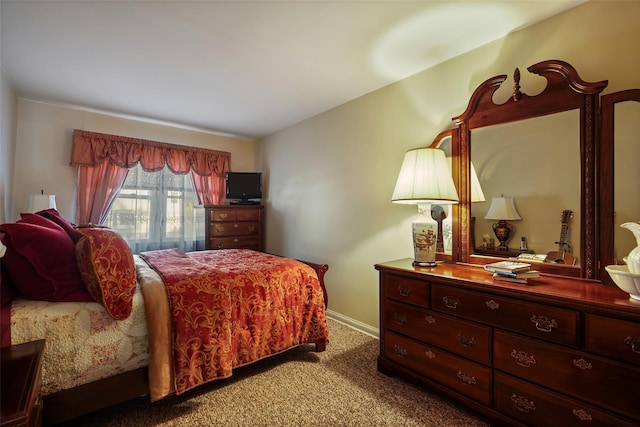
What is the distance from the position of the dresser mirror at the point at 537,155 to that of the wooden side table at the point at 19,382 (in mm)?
2285

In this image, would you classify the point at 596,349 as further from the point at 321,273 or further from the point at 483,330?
the point at 321,273

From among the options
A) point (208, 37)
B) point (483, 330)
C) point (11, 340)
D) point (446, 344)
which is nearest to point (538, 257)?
point (483, 330)

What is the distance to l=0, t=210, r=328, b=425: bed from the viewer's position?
1.40 metres

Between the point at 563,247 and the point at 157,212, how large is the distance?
14.1ft

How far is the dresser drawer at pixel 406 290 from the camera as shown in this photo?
6.01ft

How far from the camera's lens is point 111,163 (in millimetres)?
3604

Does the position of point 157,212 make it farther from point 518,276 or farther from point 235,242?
point 518,276

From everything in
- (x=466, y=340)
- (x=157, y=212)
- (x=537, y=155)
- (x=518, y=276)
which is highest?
(x=537, y=155)

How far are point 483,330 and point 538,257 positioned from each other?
0.63 meters

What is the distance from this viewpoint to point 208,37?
2043 millimetres

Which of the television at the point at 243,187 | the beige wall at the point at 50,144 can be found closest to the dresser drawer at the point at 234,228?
the television at the point at 243,187

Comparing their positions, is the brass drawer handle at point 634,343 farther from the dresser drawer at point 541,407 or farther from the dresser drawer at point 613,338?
the dresser drawer at point 541,407

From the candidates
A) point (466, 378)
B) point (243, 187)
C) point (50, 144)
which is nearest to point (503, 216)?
point (466, 378)

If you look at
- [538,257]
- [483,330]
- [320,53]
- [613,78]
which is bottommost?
[483,330]
